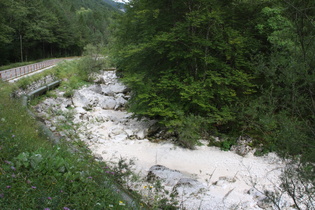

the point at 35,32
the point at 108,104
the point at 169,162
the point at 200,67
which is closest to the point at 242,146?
the point at 169,162

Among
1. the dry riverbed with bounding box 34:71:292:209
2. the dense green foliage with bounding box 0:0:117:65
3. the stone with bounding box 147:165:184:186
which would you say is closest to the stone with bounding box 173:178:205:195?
the dry riverbed with bounding box 34:71:292:209

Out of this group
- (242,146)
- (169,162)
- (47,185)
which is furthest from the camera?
(242,146)

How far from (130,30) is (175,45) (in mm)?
4589

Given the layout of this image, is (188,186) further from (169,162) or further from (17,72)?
(17,72)

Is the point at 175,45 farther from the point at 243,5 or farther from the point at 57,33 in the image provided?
the point at 57,33

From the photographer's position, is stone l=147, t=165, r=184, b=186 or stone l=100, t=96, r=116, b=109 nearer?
stone l=147, t=165, r=184, b=186

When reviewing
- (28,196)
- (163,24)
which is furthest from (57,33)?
(28,196)

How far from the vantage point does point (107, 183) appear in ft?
11.6

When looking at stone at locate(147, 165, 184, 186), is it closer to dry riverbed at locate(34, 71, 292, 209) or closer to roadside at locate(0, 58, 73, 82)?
dry riverbed at locate(34, 71, 292, 209)

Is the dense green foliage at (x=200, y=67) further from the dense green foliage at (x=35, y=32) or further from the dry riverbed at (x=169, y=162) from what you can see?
the dense green foliage at (x=35, y=32)

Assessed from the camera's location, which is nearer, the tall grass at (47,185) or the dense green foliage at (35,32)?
the tall grass at (47,185)

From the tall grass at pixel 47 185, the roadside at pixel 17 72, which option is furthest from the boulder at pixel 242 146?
the roadside at pixel 17 72

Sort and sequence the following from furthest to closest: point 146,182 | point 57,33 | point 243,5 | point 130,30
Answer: point 57,33 < point 130,30 < point 243,5 < point 146,182

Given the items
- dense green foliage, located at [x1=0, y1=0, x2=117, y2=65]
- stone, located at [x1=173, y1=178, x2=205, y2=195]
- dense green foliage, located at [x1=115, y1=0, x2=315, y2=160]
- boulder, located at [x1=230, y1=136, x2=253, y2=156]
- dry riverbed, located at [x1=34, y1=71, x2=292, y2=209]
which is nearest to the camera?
dry riverbed, located at [x1=34, y1=71, x2=292, y2=209]
